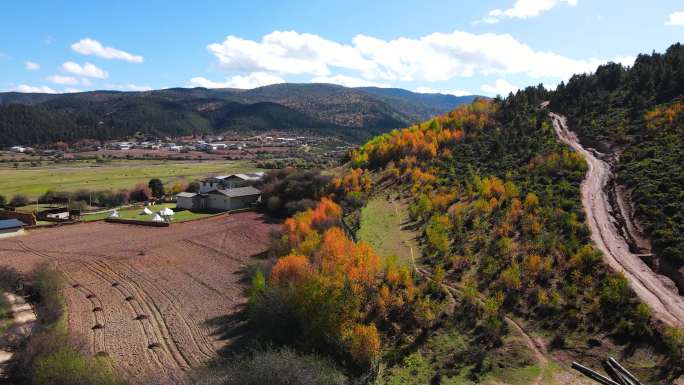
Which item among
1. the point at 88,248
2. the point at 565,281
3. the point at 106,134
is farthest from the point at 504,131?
the point at 106,134

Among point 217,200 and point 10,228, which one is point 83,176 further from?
point 10,228

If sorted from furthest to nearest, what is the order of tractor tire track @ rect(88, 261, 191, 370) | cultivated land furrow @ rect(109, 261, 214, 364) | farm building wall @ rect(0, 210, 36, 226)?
farm building wall @ rect(0, 210, 36, 226) < cultivated land furrow @ rect(109, 261, 214, 364) < tractor tire track @ rect(88, 261, 191, 370)

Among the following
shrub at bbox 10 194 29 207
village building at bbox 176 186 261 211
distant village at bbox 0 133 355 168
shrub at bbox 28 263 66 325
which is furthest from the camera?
distant village at bbox 0 133 355 168

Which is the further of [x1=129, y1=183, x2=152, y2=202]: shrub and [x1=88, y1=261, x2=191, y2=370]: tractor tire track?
[x1=129, y1=183, x2=152, y2=202]: shrub

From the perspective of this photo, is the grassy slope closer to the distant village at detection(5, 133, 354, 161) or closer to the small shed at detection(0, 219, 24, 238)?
the small shed at detection(0, 219, 24, 238)

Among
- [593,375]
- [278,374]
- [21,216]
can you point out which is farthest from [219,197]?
[593,375]

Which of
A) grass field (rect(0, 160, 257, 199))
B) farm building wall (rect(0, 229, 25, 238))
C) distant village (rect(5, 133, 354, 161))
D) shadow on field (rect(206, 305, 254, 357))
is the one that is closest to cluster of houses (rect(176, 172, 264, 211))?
grass field (rect(0, 160, 257, 199))

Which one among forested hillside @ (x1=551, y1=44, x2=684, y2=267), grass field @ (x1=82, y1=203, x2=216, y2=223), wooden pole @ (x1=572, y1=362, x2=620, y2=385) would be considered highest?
forested hillside @ (x1=551, y1=44, x2=684, y2=267)
